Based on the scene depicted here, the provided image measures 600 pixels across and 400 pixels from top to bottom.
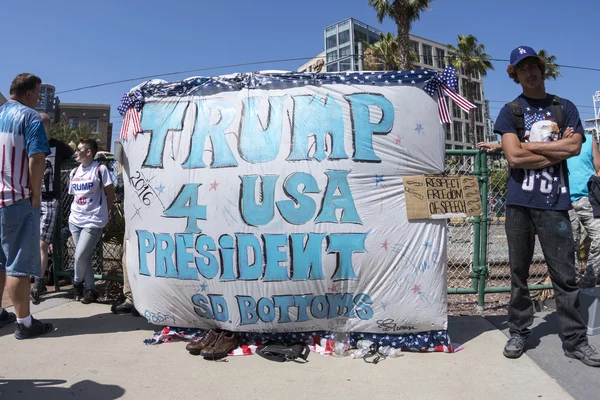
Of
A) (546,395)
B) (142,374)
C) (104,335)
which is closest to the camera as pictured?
(546,395)

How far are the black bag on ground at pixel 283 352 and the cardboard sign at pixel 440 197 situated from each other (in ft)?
3.96

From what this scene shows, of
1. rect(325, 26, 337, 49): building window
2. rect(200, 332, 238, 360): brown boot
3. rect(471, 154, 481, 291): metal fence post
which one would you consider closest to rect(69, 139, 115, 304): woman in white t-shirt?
rect(200, 332, 238, 360): brown boot

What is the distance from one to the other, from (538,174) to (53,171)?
4.60m

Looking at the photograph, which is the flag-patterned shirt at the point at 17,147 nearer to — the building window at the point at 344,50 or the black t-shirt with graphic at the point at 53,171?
the black t-shirt with graphic at the point at 53,171

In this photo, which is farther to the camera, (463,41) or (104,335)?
(463,41)

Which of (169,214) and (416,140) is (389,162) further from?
(169,214)

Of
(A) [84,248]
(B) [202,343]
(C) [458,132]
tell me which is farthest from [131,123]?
(C) [458,132]

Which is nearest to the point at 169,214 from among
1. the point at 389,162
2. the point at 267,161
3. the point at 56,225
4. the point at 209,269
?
the point at 209,269

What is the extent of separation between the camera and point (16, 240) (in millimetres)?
3359

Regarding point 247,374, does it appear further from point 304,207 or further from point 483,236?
point 483,236

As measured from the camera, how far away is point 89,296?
447 centimetres

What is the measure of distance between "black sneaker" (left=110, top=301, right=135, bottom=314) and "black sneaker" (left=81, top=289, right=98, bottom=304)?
0.49 metres

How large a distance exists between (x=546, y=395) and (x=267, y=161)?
219 centimetres

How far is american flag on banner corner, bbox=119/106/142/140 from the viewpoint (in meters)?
3.35
